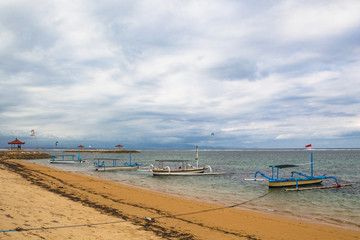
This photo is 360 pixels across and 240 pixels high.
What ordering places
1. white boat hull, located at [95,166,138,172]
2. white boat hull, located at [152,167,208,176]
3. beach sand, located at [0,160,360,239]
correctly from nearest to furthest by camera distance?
beach sand, located at [0,160,360,239] < white boat hull, located at [152,167,208,176] < white boat hull, located at [95,166,138,172]

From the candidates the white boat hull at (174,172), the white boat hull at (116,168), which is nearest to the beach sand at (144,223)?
the white boat hull at (174,172)

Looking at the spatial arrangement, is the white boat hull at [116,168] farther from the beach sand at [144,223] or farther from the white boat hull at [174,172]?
the beach sand at [144,223]

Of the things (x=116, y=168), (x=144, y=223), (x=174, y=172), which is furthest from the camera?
(x=116, y=168)

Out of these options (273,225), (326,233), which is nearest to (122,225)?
(273,225)

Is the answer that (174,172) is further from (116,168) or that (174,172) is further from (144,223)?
(144,223)

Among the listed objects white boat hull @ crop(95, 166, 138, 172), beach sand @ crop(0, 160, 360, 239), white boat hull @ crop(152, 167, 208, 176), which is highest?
beach sand @ crop(0, 160, 360, 239)

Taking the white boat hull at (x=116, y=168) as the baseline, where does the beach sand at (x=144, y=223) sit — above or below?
above

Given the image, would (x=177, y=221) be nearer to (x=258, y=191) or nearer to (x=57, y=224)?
(x=57, y=224)

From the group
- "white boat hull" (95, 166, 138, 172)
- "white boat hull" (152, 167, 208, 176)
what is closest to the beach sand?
"white boat hull" (152, 167, 208, 176)

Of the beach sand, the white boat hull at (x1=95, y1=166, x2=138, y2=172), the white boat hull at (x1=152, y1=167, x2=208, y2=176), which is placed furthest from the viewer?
the white boat hull at (x1=95, y1=166, x2=138, y2=172)

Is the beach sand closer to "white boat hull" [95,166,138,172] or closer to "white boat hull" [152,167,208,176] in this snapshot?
"white boat hull" [152,167,208,176]

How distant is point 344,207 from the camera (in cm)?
1777

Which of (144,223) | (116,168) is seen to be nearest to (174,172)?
(116,168)

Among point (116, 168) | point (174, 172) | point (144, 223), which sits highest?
point (144, 223)
